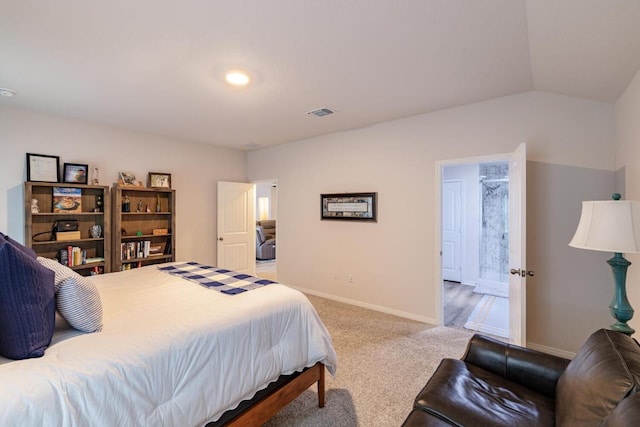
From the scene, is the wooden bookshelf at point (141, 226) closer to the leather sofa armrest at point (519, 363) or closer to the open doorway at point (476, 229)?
the leather sofa armrest at point (519, 363)

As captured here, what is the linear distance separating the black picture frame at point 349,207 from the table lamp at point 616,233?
2371 millimetres

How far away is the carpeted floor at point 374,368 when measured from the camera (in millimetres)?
1957

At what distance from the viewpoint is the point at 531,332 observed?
9.41ft

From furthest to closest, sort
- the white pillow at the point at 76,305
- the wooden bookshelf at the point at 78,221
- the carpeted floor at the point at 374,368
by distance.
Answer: the wooden bookshelf at the point at 78,221 < the carpeted floor at the point at 374,368 < the white pillow at the point at 76,305

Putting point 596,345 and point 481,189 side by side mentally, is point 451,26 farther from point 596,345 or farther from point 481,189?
point 481,189

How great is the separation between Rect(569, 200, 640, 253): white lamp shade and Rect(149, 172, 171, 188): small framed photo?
16.1ft

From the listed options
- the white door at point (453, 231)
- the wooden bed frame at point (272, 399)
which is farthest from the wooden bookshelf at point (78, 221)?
the white door at point (453, 231)

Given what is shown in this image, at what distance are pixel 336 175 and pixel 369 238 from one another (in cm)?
109

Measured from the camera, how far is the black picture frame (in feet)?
13.0

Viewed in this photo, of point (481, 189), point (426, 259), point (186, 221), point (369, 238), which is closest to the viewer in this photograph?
point (426, 259)

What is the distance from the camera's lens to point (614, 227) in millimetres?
1597

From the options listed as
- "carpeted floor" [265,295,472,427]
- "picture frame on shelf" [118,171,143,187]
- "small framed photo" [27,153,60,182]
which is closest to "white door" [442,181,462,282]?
"carpeted floor" [265,295,472,427]

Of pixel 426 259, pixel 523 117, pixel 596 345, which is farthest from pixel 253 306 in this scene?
pixel 523 117

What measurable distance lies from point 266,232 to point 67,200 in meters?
5.03
